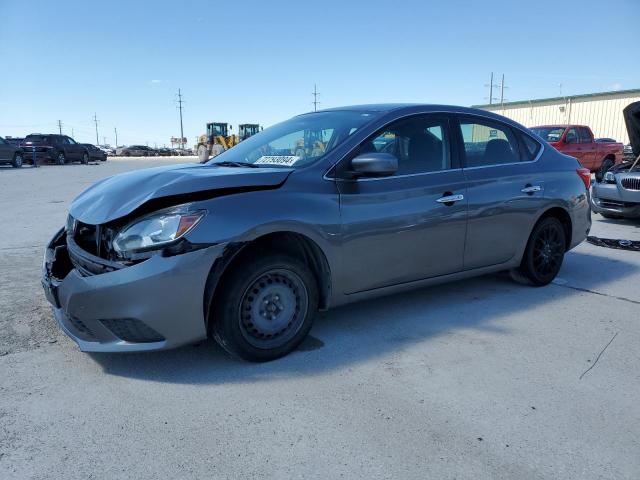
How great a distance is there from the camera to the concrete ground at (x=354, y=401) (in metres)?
2.25

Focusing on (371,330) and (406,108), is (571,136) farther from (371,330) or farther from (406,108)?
(371,330)

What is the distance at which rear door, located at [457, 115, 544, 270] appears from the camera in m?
4.13

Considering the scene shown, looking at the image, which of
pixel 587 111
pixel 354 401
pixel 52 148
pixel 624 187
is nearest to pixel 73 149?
pixel 52 148

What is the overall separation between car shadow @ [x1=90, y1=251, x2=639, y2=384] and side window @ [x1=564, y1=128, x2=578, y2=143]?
37.3ft

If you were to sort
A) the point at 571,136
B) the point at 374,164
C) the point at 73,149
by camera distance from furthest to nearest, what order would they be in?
1. the point at 73,149
2. the point at 571,136
3. the point at 374,164

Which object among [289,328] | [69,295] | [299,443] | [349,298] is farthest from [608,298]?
[69,295]

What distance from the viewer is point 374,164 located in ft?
10.7

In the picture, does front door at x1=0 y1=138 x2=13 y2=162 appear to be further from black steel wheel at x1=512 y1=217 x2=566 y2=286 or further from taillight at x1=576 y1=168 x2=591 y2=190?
taillight at x1=576 y1=168 x2=591 y2=190

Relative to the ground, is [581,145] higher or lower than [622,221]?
higher

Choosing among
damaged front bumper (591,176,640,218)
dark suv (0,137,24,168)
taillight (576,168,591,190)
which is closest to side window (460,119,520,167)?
taillight (576,168,591,190)

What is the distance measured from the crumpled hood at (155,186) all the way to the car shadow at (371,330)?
3.15ft

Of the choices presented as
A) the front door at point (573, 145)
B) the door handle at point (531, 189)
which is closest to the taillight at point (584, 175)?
the door handle at point (531, 189)

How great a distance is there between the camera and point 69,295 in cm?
286

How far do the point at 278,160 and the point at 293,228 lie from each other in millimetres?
737
